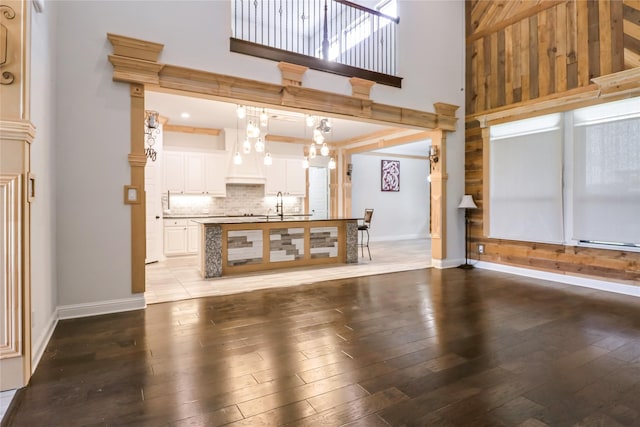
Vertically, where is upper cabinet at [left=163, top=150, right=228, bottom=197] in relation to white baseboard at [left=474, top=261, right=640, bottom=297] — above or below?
above

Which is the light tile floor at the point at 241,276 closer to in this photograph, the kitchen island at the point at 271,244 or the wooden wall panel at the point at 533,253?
the kitchen island at the point at 271,244

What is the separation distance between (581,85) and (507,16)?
5.77ft

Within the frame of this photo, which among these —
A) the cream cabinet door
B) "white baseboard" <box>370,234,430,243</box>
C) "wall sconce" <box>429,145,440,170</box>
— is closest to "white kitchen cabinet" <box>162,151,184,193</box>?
the cream cabinet door

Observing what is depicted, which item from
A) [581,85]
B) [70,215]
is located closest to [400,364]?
[70,215]

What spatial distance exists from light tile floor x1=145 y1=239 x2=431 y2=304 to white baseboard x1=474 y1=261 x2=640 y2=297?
1.08 meters

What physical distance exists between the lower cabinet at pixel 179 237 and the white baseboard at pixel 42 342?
160 inches

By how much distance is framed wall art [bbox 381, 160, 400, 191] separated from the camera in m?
10.1

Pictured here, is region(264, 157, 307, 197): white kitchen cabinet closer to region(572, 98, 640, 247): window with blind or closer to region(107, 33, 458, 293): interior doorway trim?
region(107, 33, 458, 293): interior doorway trim

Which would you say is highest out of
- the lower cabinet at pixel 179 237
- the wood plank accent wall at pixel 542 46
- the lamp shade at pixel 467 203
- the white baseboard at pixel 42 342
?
the wood plank accent wall at pixel 542 46

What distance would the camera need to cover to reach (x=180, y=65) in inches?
149

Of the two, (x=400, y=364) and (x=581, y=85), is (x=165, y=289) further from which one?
(x=581, y=85)

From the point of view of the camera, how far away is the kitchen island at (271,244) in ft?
16.9

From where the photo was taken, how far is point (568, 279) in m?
4.77

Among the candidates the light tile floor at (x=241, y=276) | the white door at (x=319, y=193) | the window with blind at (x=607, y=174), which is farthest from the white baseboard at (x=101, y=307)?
the white door at (x=319, y=193)
